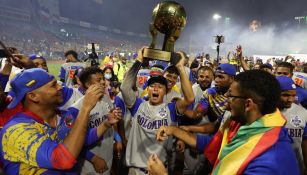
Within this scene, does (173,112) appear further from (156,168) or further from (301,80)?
(301,80)

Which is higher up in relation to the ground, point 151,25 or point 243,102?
point 151,25

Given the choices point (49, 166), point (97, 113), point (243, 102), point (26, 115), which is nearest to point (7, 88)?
point (97, 113)

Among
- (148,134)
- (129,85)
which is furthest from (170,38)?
(148,134)

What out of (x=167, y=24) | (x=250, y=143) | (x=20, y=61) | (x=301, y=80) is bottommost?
(x=250, y=143)

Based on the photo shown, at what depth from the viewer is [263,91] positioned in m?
1.96

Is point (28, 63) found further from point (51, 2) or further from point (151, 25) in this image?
point (51, 2)

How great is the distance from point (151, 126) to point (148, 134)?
4.4 inches

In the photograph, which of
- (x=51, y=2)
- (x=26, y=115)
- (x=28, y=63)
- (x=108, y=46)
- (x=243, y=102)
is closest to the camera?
(x=243, y=102)

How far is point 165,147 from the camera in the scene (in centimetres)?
360

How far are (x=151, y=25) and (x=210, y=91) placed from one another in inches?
61.5

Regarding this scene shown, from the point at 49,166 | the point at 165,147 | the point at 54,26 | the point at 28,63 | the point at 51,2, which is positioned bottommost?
the point at 165,147

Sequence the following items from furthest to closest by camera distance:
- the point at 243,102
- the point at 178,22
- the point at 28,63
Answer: the point at 28,63 → the point at 178,22 → the point at 243,102

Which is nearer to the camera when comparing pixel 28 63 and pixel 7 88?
pixel 28 63

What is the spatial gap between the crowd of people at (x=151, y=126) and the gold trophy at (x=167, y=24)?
0.30 m
